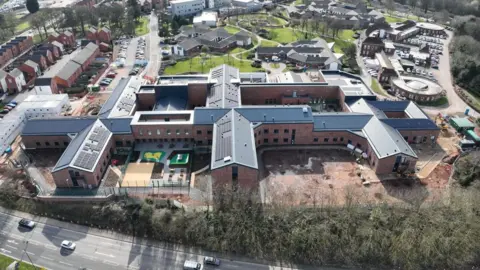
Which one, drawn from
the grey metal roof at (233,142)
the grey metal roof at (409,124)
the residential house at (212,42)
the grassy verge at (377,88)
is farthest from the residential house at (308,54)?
the grey metal roof at (233,142)

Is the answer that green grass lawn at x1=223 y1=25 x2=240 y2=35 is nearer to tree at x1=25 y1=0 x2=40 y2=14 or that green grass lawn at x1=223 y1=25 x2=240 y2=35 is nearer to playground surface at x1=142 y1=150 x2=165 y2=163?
tree at x1=25 y1=0 x2=40 y2=14

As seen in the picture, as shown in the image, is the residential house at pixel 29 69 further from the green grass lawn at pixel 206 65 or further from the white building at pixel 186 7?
the white building at pixel 186 7

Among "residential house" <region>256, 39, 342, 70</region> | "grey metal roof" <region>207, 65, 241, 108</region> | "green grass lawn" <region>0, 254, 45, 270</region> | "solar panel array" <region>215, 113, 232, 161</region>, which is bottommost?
"green grass lawn" <region>0, 254, 45, 270</region>

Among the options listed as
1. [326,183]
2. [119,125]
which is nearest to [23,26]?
[119,125]

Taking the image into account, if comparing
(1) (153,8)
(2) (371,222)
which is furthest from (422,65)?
(1) (153,8)

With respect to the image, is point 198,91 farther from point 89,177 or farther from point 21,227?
point 21,227

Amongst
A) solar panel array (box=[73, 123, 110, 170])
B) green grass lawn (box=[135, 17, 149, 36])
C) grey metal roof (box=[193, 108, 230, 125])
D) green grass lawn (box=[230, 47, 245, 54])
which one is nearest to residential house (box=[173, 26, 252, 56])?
green grass lawn (box=[230, 47, 245, 54])

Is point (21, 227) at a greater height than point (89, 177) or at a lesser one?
lesser
